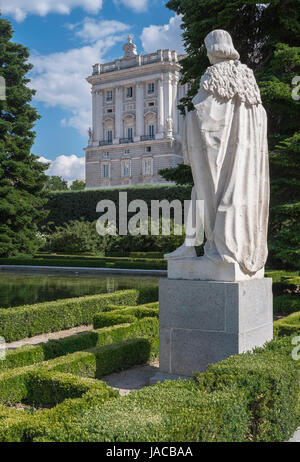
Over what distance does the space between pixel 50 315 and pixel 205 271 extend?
5.00 metres

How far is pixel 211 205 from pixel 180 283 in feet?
2.76

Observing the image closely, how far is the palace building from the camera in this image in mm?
47438

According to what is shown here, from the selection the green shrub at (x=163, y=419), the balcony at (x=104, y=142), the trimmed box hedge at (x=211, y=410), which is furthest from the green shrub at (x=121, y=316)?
the balcony at (x=104, y=142)

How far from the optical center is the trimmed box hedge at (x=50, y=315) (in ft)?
26.0

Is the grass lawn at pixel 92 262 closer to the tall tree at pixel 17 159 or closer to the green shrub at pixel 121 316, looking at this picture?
the tall tree at pixel 17 159

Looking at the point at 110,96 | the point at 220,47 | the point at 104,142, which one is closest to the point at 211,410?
the point at 220,47

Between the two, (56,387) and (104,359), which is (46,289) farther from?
(56,387)

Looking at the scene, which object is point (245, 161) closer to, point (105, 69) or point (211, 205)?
point (211, 205)

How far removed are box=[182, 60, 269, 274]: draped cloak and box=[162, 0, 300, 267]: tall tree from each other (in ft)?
14.8

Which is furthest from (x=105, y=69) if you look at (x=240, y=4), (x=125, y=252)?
(x=240, y=4)

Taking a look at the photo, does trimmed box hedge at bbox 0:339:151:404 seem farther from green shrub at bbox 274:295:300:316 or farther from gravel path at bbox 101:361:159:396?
green shrub at bbox 274:295:300:316

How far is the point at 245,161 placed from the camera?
4520 mm

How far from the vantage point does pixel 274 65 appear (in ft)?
32.3

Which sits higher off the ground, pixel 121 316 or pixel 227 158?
pixel 227 158
